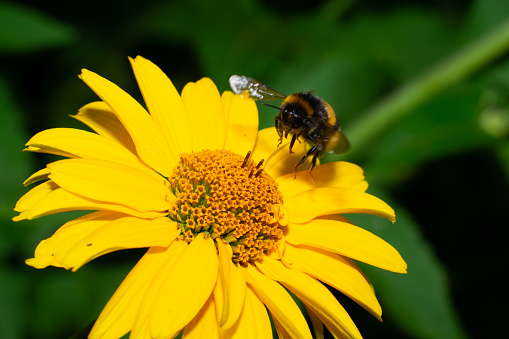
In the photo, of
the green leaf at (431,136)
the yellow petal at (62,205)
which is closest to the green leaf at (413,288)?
the green leaf at (431,136)

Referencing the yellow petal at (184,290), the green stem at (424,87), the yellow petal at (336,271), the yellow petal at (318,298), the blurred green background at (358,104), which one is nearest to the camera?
the yellow petal at (184,290)

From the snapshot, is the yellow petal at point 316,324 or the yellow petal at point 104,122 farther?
the yellow petal at point 104,122

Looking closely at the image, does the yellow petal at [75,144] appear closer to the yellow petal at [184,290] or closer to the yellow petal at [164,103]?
the yellow petal at [164,103]

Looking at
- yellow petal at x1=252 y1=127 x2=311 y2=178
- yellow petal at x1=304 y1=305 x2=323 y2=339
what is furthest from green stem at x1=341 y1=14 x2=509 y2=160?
yellow petal at x1=304 y1=305 x2=323 y2=339

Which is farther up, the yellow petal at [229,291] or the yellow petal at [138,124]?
the yellow petal at [138,124]

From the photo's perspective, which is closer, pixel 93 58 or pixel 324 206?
pixel 324 206

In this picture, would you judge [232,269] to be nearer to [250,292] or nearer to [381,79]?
[250,292]

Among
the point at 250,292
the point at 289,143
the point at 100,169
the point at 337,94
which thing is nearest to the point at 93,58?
the point at 337,94
